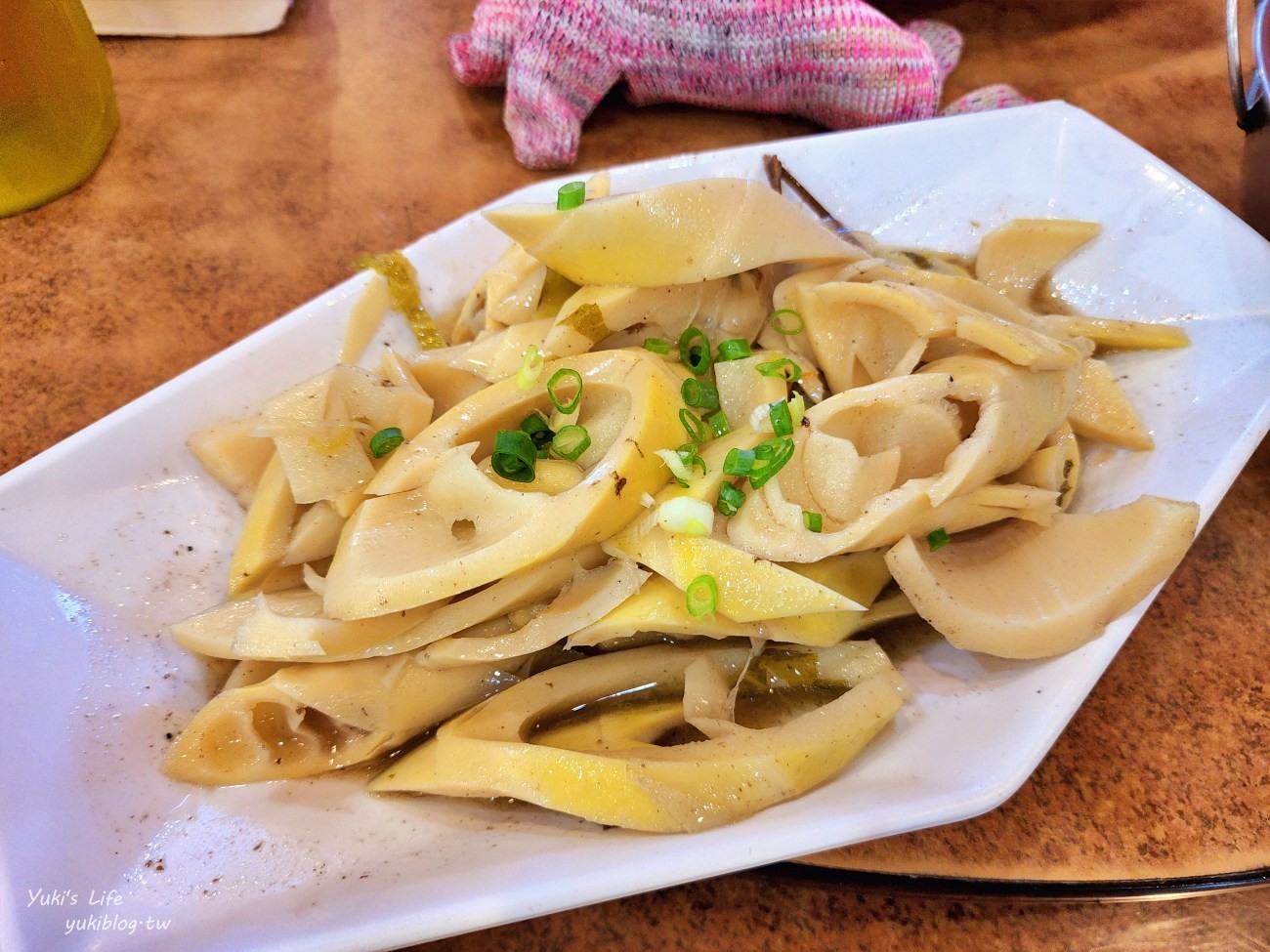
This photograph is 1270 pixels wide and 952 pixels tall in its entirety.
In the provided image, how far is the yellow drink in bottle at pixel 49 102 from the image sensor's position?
6.61ft

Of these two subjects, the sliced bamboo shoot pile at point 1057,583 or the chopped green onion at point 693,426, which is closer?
the sliced bamboo shoot pile at point 1057,583

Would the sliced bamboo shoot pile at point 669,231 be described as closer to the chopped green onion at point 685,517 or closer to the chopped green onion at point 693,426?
the chopped green onion at point 693,426

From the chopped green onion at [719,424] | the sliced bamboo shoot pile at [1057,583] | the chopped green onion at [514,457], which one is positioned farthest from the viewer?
the chopped green onion at [719,424]

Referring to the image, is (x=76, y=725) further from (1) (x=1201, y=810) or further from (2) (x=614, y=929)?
(1) (x=1201, y=810)

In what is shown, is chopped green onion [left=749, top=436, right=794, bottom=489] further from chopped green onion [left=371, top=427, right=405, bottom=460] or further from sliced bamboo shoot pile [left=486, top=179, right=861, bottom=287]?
chopped green onion [left=371, top=427, right=405, bottom=460]

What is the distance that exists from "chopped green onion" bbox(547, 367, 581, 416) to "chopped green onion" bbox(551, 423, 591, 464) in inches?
1.3

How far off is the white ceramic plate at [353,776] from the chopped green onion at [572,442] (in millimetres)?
550

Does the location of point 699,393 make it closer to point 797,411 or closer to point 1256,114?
point 797,411

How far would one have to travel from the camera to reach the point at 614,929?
1.20 metres

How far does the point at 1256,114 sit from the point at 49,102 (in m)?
2.91

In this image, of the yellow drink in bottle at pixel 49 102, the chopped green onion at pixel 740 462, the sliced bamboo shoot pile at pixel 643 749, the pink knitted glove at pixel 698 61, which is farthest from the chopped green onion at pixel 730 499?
the yellow drink in bottle at pixel 49 102

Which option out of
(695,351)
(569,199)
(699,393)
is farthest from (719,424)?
(569,199)

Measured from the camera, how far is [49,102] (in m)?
2.18

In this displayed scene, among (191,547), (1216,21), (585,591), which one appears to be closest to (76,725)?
(191,547)
